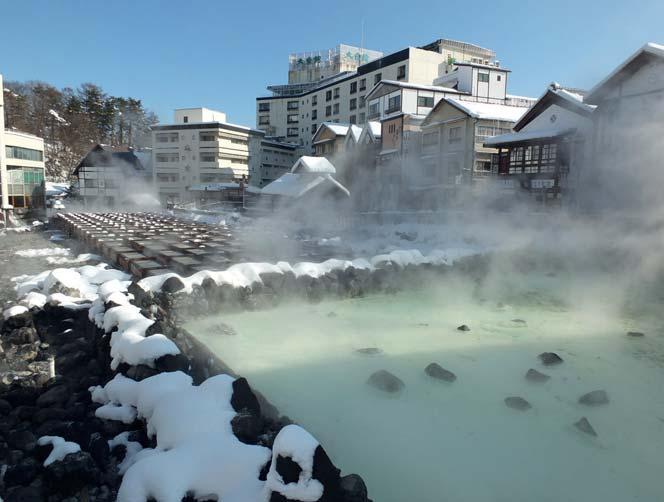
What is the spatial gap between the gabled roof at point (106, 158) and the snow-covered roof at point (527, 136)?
3019 centimetres

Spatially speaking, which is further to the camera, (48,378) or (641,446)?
(48,378)

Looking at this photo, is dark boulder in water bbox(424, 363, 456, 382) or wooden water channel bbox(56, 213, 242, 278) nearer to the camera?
dark boulder in water bbox(424, 363, 456, 382)

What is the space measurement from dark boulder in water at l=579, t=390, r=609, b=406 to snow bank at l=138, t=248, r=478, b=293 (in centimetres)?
426

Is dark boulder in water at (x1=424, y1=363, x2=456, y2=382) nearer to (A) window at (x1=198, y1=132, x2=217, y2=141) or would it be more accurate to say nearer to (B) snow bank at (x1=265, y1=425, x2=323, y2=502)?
(B) snow bank at (x1=265, y1=425, x2=323, y2=502)

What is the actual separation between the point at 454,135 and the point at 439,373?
1956 centimetres

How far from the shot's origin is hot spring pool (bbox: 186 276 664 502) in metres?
3.01

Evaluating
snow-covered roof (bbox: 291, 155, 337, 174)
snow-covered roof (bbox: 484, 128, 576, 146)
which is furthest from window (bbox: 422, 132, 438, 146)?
snow-covered roof (bbox: 291, 155, 337, 174)

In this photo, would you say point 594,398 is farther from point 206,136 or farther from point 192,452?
point 206,136

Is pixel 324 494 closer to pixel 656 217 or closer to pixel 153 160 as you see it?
pixel 656 217

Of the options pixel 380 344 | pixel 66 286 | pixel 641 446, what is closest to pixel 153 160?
pixel 66 286

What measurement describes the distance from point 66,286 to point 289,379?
12.8ft

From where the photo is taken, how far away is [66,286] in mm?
6301

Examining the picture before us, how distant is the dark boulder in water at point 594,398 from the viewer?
13.1 feet

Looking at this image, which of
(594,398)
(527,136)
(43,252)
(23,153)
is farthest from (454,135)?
(23,153)
